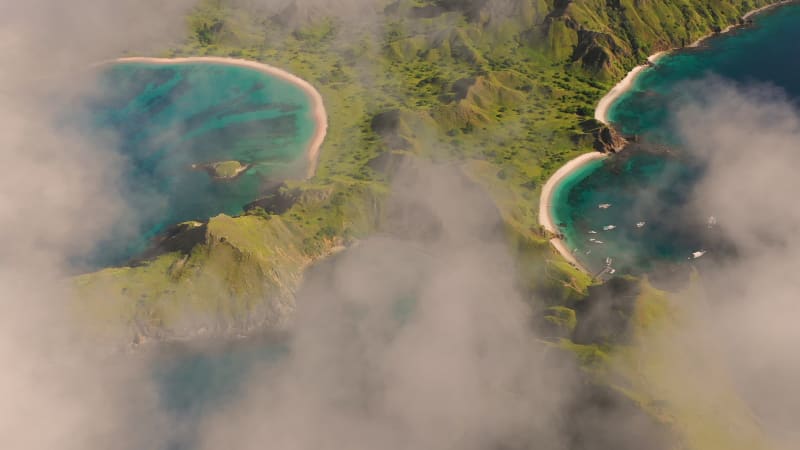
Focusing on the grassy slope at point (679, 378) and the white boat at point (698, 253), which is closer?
the grassy slope at point (679, 378)

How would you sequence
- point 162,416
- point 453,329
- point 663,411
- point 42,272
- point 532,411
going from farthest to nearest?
point 42,272
point 453,329
point 162,416
point 532,411
point 663,411

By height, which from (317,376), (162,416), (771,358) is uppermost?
(771,358)

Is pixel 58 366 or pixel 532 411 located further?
pixel 58 366

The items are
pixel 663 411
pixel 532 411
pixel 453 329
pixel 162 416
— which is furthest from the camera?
pixel 453 329

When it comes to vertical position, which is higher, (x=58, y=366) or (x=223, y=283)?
(x=223, y=283)

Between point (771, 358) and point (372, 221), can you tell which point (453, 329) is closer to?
point (372, 221)

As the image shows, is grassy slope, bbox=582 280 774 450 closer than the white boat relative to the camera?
Yes

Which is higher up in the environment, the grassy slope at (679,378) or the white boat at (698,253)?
the grassy slope at (679,378)

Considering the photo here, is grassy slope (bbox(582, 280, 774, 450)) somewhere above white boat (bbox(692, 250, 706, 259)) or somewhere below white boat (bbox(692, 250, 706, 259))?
above

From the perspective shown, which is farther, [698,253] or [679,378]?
[698,253]

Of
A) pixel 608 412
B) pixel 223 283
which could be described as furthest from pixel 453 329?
pixel 223 283

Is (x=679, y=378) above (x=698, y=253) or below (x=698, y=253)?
above
